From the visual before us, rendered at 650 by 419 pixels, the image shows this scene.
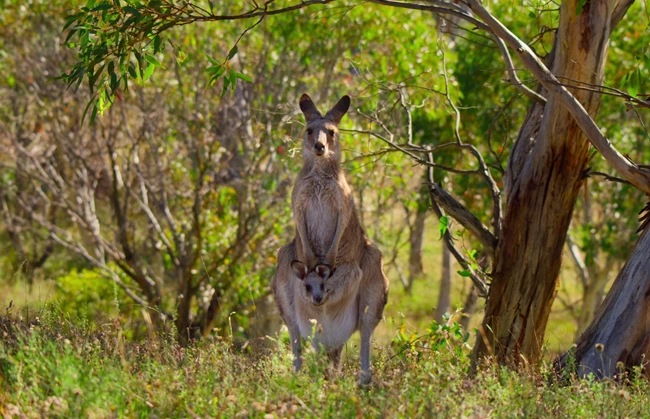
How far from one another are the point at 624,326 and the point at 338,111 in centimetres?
249

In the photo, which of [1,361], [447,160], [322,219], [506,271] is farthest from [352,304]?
[447,160]

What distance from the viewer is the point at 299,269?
19.9ft

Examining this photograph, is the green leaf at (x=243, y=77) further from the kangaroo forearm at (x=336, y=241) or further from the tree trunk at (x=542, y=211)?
the tree trunk at (x=542, y=211)

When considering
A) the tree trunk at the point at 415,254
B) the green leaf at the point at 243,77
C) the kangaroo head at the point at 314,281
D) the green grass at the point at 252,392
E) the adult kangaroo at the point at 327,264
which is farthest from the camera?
the tree trunk at the point at 415,254

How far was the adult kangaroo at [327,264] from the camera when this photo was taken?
610cm

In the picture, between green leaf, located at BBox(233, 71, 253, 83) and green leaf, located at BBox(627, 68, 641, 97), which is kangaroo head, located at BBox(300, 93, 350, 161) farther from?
green leaf, located at BBox(627, 68, 641, 97)

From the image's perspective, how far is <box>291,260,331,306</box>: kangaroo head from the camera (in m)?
5.99

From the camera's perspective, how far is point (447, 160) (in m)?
12.5

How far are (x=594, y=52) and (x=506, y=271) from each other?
1659 mm

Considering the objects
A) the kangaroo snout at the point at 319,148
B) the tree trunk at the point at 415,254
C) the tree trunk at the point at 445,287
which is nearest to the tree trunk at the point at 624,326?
the kangaroo snout at the point at 319,148

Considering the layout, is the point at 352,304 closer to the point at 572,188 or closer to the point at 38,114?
the point at 572,188

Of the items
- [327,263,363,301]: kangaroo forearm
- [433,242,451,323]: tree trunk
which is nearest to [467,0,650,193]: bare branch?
[327,263,363,301]: kangaroo forearm

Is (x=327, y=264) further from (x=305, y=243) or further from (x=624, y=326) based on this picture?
(x=624, y=326)

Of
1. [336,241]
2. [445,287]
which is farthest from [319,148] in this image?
[445,287]
